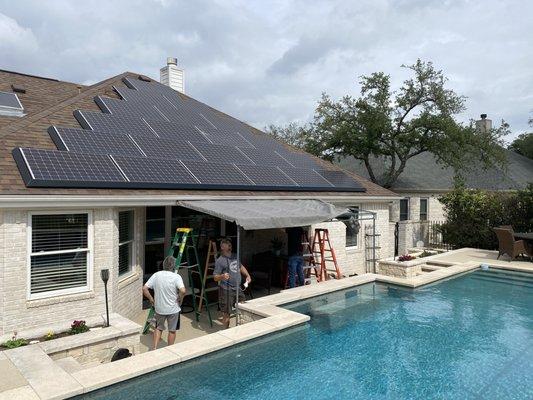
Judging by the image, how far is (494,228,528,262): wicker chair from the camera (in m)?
17.2

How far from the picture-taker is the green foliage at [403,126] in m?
26.5

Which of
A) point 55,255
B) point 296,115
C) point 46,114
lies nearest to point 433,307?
point 55,255

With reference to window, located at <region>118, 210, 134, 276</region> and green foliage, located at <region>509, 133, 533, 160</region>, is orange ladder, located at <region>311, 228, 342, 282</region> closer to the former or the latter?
window, located at <region>118, 210, 134, 276</region>

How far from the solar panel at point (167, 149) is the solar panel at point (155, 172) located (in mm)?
422

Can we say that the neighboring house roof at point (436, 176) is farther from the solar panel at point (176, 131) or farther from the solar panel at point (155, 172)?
the solar panel at point (155, 172)

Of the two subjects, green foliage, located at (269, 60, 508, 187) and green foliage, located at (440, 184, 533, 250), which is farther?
green foliage, located at (269, 60, 508, 187)

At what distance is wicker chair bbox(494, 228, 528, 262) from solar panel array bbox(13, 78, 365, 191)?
721 centimetres

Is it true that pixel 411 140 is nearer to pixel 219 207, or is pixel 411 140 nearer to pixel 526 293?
pixel 526 293

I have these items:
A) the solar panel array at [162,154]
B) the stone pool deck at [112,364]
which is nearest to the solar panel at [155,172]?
the solar panel array at [162,154]

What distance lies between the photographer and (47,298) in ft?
26.2

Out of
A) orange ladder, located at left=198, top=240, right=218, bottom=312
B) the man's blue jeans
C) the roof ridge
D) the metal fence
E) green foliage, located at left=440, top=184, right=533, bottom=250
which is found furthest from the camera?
the metal fence

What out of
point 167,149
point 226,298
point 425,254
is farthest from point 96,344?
point 425,254

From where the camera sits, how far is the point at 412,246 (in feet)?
77.0

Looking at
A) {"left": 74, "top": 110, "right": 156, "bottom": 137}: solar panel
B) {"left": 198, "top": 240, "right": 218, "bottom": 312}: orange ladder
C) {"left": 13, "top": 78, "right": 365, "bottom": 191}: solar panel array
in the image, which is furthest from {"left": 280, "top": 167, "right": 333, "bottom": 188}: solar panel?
{"left": 74, "top": 110, "right": 156, "bottom": 137}: solar panel
